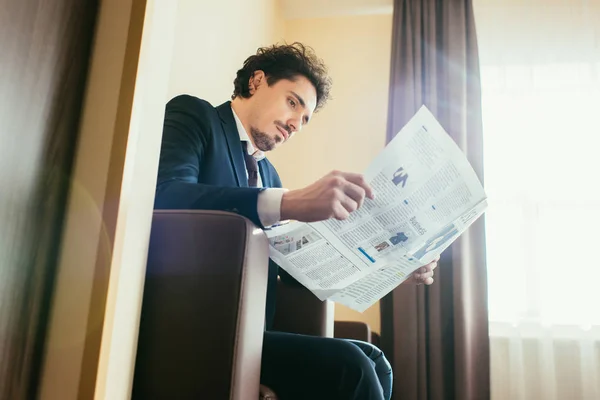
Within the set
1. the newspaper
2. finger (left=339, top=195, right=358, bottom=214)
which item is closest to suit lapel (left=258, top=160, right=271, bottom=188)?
the newspaper

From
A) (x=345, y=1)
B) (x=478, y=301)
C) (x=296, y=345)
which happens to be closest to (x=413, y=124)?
(x=296, y=345)

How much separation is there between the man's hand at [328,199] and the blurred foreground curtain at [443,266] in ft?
5.30

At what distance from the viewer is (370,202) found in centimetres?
88

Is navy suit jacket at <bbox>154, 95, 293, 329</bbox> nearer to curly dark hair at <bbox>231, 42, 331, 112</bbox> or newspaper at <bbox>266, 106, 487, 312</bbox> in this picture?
newspaper at <bbox>266, 106, 487, 312</bbox>

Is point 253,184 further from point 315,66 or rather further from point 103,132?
point 103,132

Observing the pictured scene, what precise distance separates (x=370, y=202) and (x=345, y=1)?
7.52 feet

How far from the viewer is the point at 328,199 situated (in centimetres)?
83

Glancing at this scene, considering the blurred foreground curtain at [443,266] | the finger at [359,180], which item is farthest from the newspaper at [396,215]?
the blurred foreground curtain at [443,266]

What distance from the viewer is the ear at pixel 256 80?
145 centimetres

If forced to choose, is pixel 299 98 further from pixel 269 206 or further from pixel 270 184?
pixel 269 206

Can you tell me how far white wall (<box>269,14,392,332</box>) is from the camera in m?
2.73

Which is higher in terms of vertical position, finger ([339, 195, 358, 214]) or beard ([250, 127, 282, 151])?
beard ([250, 127, 282, 151])

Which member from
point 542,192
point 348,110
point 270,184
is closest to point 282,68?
point 270,184

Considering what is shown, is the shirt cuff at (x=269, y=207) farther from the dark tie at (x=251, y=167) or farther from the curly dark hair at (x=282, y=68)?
the curly dark hair at (x=282, y=68)
